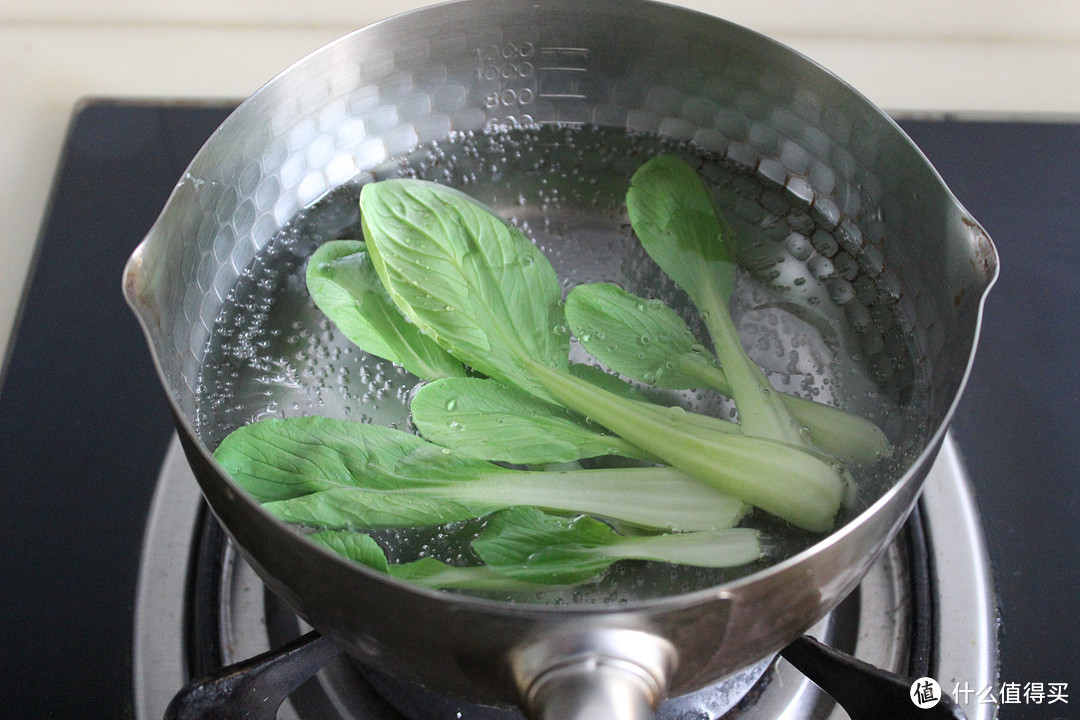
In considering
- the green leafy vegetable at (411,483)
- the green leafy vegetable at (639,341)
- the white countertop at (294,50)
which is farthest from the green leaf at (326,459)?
the white countertop at (294,50)

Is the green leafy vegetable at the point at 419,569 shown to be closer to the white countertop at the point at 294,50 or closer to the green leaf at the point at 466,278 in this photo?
the green leaf at the point at 466,278

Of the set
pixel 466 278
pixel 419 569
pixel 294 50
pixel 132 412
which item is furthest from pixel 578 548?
pixel 294 50

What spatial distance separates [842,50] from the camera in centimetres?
73

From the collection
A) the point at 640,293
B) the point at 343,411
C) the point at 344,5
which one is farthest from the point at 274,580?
the point at 344,5

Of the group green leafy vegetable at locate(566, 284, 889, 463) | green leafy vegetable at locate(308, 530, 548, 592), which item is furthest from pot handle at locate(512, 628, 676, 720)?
green leafy vegetable at locate(566, 284, 889, 463)

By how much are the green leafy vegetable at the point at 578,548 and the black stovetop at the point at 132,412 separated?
0.17m

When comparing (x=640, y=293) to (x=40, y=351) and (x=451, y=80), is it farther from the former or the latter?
(x=40, y=351)

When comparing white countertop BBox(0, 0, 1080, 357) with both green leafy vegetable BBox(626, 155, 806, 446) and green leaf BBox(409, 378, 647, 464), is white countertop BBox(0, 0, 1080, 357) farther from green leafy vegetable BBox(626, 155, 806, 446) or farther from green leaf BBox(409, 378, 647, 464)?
green leaf BBox(409, 378, 647, 464)

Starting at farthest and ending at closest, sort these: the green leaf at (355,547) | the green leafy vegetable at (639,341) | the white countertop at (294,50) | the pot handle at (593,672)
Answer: the white countertop at (294,50), the green leafy vegetable at (639,341), the green leaf at (355,547), the pot handle at (593,672)

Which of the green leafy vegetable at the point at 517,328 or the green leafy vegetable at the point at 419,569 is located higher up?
the green leafy vegetable at the point at 517,328

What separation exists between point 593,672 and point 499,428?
0.66 ft

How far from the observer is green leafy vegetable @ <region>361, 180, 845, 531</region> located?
0.46 meters

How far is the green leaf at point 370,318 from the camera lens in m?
0.53

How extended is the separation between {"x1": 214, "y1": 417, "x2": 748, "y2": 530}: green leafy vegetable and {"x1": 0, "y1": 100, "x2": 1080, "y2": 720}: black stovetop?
130 millimetres
